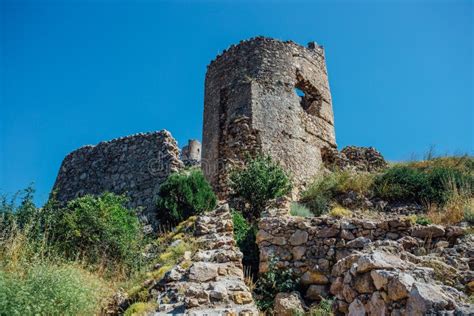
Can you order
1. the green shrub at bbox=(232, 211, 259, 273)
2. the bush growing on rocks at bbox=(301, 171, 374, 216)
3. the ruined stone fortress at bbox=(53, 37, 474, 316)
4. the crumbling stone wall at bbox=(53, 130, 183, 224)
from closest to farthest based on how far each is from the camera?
the ruined stone fortress at bbox=(53, 37, 474, 316) < the green shrub at bbox=(232, 211, 259, 273) < the bush growing on rocks at bbox=(301, 171, 374, 216) < the crumbling stone wall at bbox=(53, 130, 183, 224)

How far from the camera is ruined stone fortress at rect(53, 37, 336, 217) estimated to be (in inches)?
443

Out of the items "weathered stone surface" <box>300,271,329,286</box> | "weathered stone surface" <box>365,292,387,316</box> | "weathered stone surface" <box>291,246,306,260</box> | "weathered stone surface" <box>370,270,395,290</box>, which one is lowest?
"weathered stone surface" <box>365,292,387,316</box>

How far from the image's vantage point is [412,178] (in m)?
10.4

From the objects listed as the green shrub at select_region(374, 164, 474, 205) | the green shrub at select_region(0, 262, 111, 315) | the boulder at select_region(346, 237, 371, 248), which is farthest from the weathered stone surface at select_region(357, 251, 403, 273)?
the green shrub at select_region(374, 164, 474, 205)

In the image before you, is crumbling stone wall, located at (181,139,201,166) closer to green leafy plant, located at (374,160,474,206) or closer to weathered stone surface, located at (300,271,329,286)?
green leafy plant, located at (374,160,474,206)

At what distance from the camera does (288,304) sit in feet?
18.0

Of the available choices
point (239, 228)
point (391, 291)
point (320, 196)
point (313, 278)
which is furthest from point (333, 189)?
point (391, 291)

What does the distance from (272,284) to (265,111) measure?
7.97 m

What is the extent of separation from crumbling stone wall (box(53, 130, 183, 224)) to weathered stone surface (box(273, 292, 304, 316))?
209 inches

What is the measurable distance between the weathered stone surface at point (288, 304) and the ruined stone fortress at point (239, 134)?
554 centimetres

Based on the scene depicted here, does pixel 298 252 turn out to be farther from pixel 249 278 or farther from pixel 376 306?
pixel 376 306

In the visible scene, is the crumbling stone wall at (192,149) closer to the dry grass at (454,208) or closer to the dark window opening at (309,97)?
the dark window opening at (309,97)

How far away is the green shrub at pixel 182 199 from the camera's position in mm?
9078

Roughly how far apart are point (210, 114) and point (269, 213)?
7.53 meters
